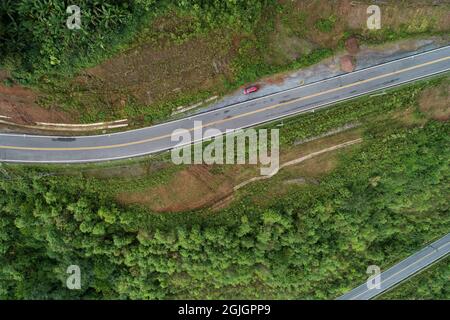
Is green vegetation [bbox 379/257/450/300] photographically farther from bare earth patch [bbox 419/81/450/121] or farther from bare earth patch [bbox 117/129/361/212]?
bare earth patch [bbox 117/129/361/212]

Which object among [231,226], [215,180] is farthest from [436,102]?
[231,226]

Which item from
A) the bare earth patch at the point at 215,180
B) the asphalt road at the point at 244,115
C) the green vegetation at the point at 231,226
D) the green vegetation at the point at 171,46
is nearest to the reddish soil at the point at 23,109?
the green vegetation at the point at 171,46

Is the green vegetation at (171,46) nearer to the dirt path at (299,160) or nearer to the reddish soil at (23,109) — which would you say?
the reddish soil at (23,109)

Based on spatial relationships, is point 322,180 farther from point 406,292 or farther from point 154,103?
point 406,292

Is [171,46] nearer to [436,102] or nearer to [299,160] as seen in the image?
[299,160]

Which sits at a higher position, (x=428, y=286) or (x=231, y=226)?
(x=231, y=226)

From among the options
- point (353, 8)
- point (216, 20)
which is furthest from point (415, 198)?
point (216, 20)

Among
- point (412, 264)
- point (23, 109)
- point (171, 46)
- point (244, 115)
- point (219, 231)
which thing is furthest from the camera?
point (412, 264)
